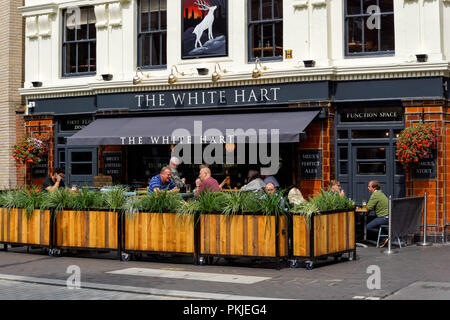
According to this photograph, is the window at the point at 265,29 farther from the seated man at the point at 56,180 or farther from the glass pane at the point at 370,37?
the seated man at the point at 56,180

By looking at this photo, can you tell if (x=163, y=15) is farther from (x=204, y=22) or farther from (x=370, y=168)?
(x=370, y=168)

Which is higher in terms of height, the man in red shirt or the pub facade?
the pub facade

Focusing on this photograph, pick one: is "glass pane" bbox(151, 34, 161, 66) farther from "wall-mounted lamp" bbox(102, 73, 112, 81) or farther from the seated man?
the seated man

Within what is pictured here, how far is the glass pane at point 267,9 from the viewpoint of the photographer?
1800 cm

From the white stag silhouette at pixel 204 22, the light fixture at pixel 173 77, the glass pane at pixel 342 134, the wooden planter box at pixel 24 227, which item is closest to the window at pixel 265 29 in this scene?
the white stag silhouette at pixel 204 22

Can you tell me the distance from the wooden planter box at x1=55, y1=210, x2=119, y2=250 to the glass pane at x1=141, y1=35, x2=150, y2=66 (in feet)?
24.7

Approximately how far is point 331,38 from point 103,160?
7.53 metres

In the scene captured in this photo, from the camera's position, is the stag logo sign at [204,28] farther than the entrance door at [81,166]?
No

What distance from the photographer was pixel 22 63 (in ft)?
72.2

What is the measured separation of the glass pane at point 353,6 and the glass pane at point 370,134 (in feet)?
9.82

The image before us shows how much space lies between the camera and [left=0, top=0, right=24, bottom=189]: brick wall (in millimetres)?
21703

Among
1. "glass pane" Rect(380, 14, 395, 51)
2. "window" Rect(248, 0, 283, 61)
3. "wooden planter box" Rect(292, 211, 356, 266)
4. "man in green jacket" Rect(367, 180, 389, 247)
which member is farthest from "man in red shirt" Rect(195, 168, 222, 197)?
"glass pane" Rect(380, 14, 395, 51)

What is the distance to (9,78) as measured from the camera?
21.7 metres
